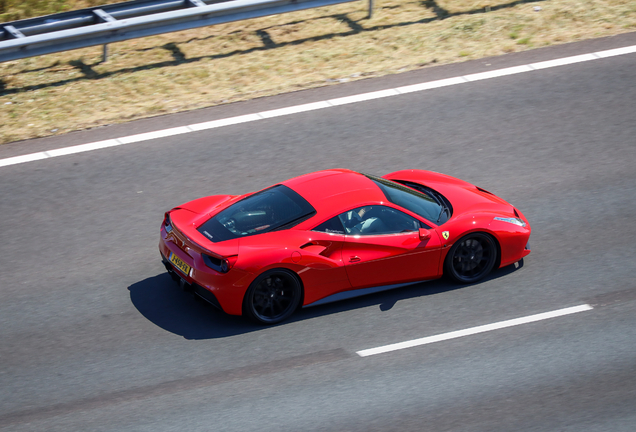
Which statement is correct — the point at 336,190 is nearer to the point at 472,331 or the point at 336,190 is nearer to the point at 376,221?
the point at 376,221

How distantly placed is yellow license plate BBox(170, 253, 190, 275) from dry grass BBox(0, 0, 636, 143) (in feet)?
16.4

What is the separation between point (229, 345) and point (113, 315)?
140 cm

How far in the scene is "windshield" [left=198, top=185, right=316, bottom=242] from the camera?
300 inches

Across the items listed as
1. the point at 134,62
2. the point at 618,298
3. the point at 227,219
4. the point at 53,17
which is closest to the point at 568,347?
the point at 618,298

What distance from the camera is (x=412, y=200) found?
8.33 metres

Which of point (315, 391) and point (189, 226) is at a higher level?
point (189, 226)

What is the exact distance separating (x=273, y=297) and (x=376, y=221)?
1335mm

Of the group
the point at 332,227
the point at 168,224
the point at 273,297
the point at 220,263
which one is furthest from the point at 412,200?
the point at 168,224

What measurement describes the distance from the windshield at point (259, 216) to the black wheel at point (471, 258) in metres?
1.66

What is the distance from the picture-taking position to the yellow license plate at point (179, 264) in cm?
754

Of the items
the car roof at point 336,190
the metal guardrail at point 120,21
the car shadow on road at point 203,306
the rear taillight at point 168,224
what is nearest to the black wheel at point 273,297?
the car shadow on road at point 203,306

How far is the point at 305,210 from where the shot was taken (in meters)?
7.77

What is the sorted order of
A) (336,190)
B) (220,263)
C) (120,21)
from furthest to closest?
(120,21)
(336,190)
(220,263)

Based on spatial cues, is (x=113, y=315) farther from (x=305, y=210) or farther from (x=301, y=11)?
(x=301, y=11)
